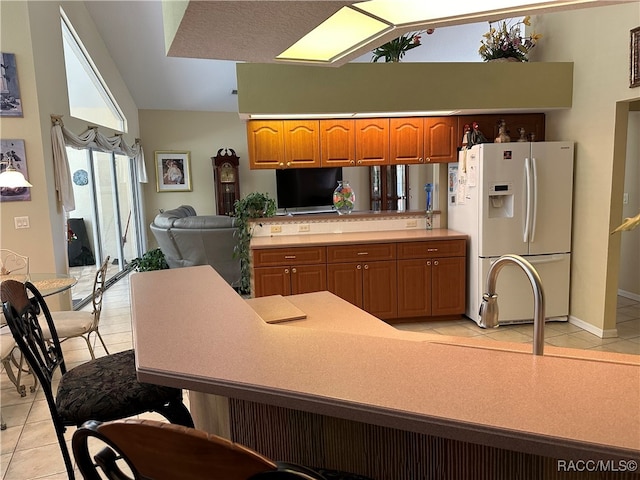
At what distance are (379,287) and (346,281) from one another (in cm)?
33

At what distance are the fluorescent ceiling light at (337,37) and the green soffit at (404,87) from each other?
81.4 inches

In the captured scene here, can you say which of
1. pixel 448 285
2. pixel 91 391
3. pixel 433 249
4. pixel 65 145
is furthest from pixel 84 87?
pixel 91 391

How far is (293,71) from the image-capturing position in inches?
153

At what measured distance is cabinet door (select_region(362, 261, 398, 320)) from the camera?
14.0 ft

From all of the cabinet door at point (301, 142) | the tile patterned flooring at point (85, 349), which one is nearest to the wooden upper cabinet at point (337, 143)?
the cabinet door at point (301, 142)

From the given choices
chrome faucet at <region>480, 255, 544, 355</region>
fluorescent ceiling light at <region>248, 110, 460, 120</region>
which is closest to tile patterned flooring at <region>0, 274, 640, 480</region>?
fluorescent ceiling light at <region>248, 110, 460, 120</region>

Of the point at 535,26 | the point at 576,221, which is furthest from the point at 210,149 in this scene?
the point at 576,221

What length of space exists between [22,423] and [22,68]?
10.8 ft

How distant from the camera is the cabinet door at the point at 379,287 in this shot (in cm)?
426

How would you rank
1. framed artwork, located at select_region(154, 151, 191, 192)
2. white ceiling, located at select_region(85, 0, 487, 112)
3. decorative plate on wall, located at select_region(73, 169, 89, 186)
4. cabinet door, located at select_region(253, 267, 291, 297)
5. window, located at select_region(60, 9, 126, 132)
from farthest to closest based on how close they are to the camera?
framed artwork, located at select_region(154, 151, 191, 192) < white ceiling, located at select_region(85, 0, 487, 112) < decorative plate on wall, located at select_region(73, 169, 89, 186) < window, located at select_region(60, 9, 126, 132) < cabinet door, located at select_region(253, 267, 291, 297)

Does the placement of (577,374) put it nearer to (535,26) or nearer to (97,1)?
(535,26)

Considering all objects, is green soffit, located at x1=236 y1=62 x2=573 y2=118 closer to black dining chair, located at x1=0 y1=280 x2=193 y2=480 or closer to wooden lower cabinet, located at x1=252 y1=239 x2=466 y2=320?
wooden lower cabinet, located at x1=252 y1=239 x2=466 y2=320

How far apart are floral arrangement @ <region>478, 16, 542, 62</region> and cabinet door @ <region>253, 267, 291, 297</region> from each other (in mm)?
2930

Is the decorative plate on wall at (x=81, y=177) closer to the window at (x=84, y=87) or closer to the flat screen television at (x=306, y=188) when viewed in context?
the window at (x=84, y=87)
